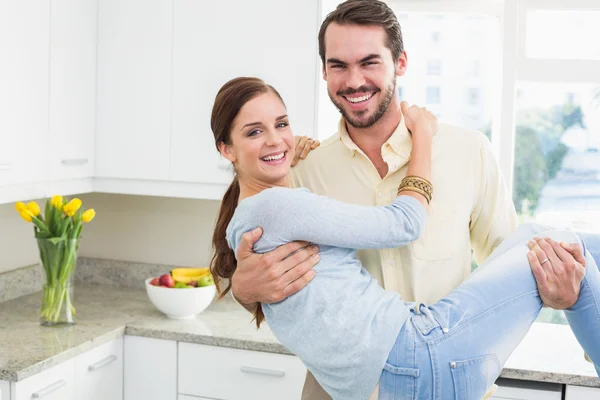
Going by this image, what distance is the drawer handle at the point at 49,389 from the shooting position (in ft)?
7.82

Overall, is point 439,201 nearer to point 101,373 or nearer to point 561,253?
point 561,253

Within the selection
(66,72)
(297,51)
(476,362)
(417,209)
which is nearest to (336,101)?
(417,209)

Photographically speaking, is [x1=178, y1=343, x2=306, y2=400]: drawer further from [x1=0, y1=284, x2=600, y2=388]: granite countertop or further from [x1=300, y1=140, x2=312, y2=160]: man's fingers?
[x1=300, y1=140, x2=312, y2=160]: man's fingers

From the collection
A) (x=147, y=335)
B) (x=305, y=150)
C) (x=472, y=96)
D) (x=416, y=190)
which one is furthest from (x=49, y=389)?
(x=472, y=96)

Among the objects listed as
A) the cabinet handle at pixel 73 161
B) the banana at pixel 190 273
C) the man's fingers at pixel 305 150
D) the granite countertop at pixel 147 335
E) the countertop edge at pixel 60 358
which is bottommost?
the countertop edge at pixel 60 358

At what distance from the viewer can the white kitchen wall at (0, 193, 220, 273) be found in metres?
3.44

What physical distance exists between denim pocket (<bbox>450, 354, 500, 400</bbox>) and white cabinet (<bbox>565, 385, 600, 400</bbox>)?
0.85 metres

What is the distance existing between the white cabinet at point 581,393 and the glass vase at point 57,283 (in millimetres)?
1667

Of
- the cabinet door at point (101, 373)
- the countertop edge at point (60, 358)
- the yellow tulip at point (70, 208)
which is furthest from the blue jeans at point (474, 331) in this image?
the yellow tulip at point (70, 208)

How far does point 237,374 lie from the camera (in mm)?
2732

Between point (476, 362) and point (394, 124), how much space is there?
60 cm

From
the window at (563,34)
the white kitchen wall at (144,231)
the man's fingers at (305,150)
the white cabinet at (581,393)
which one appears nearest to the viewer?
the man's fingers at (305,150)

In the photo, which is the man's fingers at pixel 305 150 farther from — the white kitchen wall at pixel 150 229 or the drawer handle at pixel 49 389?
the white kitchen wall at pixel 150 229

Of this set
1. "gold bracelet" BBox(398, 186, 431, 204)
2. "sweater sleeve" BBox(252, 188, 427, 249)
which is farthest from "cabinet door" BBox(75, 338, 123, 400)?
"gold bracelet" BBox(398, 186, 431, 204)
